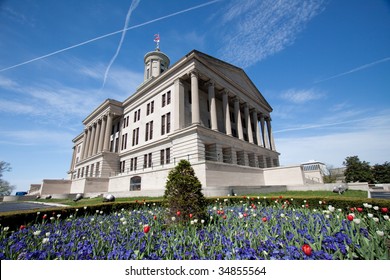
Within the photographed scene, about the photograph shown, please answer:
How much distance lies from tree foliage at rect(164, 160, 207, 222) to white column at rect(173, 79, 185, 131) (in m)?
17.4

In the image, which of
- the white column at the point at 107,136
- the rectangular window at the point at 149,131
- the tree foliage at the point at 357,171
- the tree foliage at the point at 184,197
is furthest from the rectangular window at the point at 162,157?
the tree foliage at the point at 357,171

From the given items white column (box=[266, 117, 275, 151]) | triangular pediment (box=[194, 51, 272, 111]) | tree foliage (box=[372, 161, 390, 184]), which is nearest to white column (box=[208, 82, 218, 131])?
triangular pediment (box=[194, 51, 272, 111])

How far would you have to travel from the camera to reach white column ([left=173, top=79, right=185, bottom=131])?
23.9 meters

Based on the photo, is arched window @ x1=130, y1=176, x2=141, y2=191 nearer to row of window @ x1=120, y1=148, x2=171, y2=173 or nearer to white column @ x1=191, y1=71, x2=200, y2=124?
row of window @ x1=120, y1=148, x2=171, y2=173

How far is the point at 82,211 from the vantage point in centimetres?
882

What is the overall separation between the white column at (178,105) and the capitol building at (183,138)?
14 cm

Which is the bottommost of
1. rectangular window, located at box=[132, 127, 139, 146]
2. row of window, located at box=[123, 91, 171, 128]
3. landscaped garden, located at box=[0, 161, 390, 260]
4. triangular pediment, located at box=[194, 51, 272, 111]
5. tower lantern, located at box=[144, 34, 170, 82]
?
landscaped garden, located at box=[0, 161, 390, 260]

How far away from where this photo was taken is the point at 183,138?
72.2 ft

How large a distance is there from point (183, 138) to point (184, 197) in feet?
53.6

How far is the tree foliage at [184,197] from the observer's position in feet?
18.4

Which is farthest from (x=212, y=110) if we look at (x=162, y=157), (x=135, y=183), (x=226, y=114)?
(x=135, y=183)

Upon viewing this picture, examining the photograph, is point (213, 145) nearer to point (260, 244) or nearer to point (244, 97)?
point (244, 97)

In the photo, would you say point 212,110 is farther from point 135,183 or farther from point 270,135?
point 270,135
